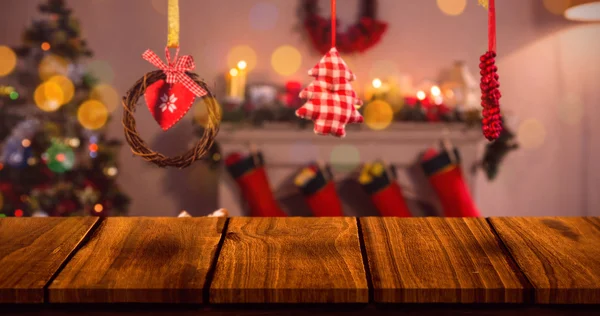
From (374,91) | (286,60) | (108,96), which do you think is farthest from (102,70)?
(374,91)

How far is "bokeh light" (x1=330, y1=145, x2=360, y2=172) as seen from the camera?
4020 millimetres

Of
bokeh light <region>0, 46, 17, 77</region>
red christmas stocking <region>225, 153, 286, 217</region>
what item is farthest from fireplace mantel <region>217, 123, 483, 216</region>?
bokeh light <region>0, 46, 17, 77</region>

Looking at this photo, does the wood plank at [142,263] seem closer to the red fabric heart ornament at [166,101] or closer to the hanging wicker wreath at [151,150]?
the hanging wicker wreath at [151,150]

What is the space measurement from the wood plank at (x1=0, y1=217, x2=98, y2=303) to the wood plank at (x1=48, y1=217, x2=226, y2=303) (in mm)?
21

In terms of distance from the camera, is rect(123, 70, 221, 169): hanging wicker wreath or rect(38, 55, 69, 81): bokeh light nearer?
rect(123, 70, 221, 169): hanging wicker wreath

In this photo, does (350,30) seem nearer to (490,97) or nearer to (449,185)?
(449,185)

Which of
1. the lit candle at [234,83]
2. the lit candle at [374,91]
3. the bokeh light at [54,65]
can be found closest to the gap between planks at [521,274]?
the lit candle at [374,91]

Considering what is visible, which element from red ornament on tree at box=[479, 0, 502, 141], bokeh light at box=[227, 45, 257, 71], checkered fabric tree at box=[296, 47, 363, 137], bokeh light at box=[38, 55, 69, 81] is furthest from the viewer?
bokeh light at box=[227, 45, 257, 71]

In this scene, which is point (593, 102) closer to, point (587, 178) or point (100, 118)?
point (587, 178)

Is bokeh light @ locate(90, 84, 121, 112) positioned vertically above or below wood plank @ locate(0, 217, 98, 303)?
above

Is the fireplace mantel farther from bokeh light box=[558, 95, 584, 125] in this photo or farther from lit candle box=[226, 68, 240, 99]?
bokeh light box=[558, 95, 584, 125]

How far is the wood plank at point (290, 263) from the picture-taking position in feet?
2.98

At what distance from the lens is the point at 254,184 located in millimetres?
3832

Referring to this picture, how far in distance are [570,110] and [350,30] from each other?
4.86ft
